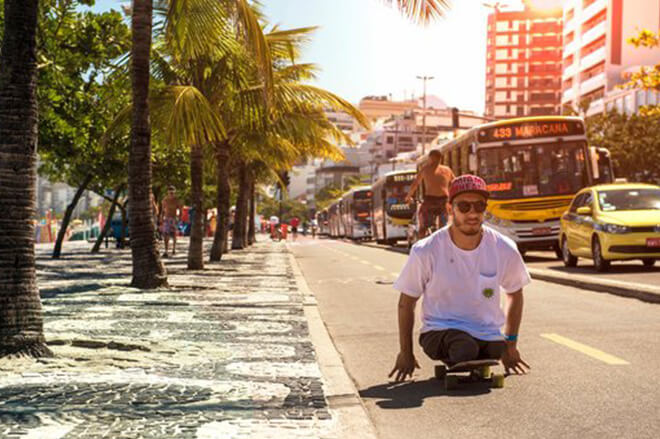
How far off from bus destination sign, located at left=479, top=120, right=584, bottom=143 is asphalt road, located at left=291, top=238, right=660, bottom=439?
13239mm

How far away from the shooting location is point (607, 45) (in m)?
95.3

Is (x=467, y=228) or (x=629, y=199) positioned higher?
(x=629, y=199)

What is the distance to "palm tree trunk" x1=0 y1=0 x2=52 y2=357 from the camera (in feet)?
22.5

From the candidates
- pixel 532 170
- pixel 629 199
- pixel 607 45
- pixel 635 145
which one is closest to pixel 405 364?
pixel 629 199

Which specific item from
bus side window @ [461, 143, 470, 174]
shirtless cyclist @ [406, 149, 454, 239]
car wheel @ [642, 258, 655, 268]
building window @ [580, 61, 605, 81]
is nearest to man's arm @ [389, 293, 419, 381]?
shirtless cyclist @ [406, 149, 454, 239]

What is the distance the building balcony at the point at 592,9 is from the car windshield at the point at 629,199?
3278 inches

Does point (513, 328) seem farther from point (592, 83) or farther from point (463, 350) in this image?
point (592, 83)

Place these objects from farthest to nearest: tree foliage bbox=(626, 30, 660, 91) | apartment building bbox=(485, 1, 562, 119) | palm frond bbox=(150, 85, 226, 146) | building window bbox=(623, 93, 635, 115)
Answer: apartment building bbox=(485, 1, 562, 119) < building window bbox=(623, 93, 635, 115) < tree foliage bbox=(626, 30, 660, 91) < palm frond bbox=(150, 85, 226, 146)

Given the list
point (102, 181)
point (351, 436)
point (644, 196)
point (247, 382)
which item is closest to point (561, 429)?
point (351, 436)

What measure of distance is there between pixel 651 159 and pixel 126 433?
192 feet

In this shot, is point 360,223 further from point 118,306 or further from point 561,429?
point 561,429

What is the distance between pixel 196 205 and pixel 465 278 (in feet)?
48.6

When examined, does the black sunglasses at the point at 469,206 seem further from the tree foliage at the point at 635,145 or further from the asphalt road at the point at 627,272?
the tree foliage at the point at 635,145

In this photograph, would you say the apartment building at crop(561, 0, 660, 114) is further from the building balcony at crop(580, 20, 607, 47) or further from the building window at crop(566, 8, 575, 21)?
the building window at crop(566, 8, 575, 21)
